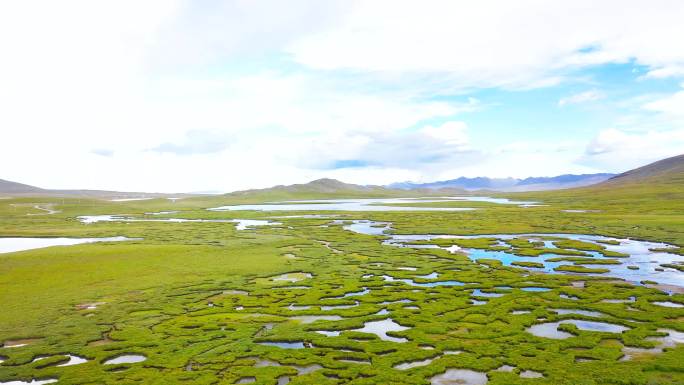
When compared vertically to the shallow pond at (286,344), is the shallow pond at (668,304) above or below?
below

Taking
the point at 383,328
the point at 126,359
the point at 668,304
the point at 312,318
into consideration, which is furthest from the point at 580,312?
the point at 126,359

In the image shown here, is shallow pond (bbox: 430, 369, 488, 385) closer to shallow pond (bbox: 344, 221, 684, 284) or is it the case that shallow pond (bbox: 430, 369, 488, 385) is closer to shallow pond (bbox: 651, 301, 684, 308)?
shallow pond (bbox: 651, 301, 684, 308)

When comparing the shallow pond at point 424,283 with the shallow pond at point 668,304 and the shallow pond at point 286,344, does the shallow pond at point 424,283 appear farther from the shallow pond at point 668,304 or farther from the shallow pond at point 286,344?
the shallow pond at point 286,344

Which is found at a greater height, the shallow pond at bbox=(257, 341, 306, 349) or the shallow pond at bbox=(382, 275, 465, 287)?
the shallow pond at bbox=(382, 275, 465, 287)

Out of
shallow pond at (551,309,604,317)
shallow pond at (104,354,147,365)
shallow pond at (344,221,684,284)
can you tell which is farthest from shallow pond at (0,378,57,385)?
shallow pond at (344,221,684,284)

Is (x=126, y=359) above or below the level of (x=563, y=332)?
above

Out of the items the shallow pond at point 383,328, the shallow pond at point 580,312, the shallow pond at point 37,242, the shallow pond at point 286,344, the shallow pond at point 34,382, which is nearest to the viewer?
the shallow pond at point 34,382

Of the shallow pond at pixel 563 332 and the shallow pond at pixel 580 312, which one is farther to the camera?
the shallow pond at pixel 580 312

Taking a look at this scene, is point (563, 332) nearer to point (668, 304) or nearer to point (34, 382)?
point (668, 304)

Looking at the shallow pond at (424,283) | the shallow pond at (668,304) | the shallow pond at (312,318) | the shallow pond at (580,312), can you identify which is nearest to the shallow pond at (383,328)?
the shallow pond at (312,318)

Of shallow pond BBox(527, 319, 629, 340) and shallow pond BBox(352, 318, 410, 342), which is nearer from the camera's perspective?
shallow pond BBox(527, 319, 629, 340)
